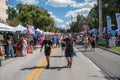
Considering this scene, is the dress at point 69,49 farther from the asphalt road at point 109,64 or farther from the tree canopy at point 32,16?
the tree canopy at point 32,16

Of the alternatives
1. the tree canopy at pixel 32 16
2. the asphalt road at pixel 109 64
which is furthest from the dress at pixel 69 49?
the tree canopy at pixel 32 16

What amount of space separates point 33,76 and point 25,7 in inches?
3298

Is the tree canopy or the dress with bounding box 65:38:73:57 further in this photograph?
the tree canopy

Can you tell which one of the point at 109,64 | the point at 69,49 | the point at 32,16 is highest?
the point at 32,16

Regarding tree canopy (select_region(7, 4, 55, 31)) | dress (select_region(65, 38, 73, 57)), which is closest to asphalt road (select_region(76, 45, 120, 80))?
dress (select_region(65, 38, 73, 57))

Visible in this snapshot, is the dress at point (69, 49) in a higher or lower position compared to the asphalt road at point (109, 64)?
higher

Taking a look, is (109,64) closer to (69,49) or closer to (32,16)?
(69,49)

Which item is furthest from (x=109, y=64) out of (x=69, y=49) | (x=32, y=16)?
(x=32, y=16)

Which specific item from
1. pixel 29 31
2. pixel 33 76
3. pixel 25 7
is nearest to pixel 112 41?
pixel 29 31

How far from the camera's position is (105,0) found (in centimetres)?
6769

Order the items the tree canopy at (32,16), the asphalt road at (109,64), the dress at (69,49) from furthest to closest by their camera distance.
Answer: the tree canopy at (32,16)
the dress at (69,49)
the asphalt road at (109,64)

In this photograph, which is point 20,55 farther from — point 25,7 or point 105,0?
point 25,7

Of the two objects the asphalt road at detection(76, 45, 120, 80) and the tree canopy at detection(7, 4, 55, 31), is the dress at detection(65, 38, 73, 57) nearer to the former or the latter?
the asphalt road at detection(76, 45, 120, 80)

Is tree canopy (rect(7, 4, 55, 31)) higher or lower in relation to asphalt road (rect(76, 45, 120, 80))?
higher
